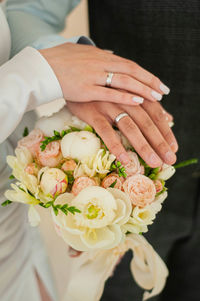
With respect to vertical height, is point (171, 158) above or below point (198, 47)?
below

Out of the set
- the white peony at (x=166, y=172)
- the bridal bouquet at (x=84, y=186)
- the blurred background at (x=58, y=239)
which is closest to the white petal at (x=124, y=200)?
the bridal bouquet at (x=84, y=186)

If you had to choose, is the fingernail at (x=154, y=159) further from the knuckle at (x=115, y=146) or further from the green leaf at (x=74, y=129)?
the green leaf at (x=74, y=129)

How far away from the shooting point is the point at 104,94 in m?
0.68

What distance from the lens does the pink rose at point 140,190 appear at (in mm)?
555

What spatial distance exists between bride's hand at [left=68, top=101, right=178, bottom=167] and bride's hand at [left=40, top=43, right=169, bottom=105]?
3 cm

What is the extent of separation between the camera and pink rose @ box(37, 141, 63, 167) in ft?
1.99

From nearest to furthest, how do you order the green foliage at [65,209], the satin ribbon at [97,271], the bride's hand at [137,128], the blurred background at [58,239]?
1. the green foliage at [65,209]
2. the bride's hand at [137,128]
3. the satin ribbon at [97,271]
4. the blurred background at [58,239]

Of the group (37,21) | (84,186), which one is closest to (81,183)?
(84,186)

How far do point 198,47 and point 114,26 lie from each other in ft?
0.85

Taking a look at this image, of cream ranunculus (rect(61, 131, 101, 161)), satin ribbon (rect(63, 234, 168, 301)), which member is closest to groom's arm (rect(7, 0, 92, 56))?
cream ranunculus (rect(61, 131, 101, 161))

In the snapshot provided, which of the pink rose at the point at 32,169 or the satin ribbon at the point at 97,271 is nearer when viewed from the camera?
the pink rose at the point at 32,169

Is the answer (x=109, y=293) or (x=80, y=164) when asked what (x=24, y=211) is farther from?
(x=109, y=293)

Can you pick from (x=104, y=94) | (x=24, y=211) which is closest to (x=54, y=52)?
(x=104, y=94)

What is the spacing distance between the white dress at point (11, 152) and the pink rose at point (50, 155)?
0.09 meters
